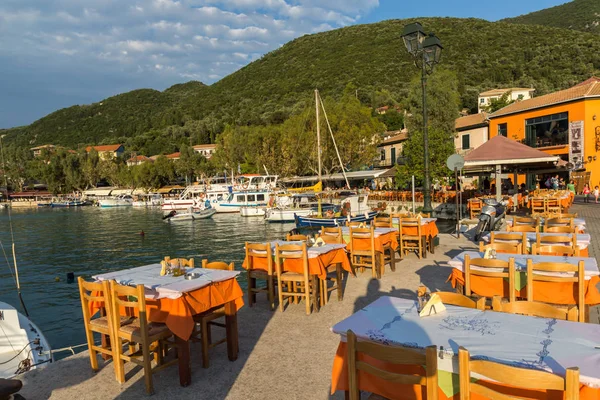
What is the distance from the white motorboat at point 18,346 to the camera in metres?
6.93

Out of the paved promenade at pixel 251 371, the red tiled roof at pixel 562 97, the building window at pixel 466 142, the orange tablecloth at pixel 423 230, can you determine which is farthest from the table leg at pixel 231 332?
the building window at pixel 466 142

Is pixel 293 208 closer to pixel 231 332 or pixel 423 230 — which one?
pixel 423 230

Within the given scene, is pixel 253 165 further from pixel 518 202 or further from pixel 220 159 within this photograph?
pixel 518 202

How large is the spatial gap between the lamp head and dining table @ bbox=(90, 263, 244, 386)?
9.82 meters

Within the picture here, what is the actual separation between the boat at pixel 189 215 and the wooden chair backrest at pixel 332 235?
36.8 metres

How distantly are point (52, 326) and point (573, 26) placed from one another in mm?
121688

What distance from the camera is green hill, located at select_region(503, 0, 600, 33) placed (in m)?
97.5

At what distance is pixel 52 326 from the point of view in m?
11.8

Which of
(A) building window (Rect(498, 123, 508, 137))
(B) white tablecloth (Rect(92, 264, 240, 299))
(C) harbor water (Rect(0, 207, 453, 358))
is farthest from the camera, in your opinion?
(A) building window (Rect(498, 123, 508, 137))

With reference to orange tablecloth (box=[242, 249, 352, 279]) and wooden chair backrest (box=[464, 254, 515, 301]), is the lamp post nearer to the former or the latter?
orange tablecloth (box=[242, 249, 352, 279])

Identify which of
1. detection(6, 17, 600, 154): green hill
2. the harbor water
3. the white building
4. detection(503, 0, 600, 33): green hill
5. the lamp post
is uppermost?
detection(503, 0, 600, 33): green hill

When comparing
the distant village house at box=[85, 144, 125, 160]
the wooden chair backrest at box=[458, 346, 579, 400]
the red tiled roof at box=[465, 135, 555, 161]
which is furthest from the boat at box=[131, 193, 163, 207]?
the wooden chair backrest at box=[458, 346, 579, 400]

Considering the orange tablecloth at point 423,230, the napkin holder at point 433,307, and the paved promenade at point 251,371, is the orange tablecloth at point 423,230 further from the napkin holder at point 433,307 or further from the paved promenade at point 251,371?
the napkin holder at point 433,307

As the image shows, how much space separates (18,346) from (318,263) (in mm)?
5528
